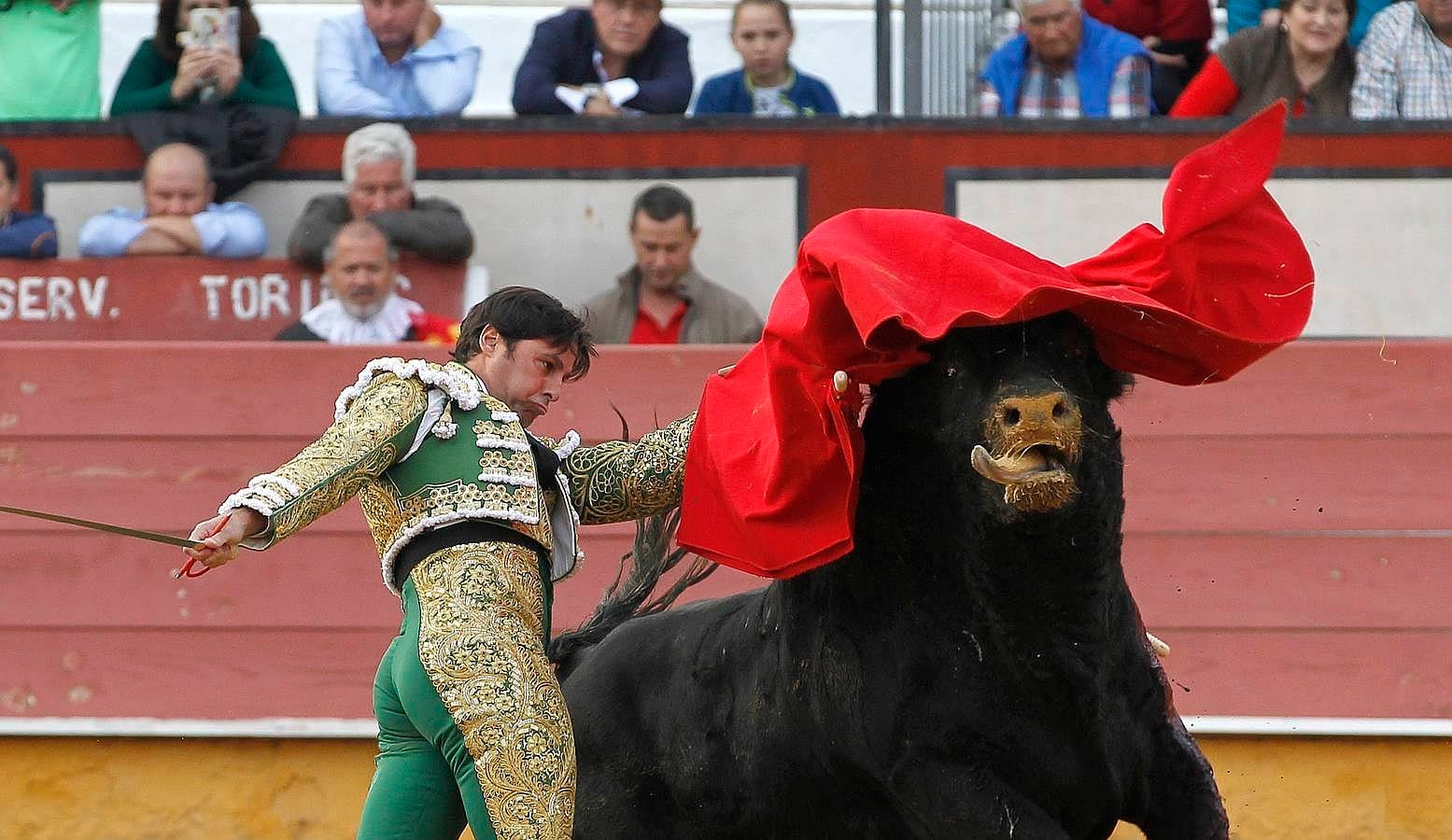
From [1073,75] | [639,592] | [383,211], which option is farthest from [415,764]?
[1073,75]

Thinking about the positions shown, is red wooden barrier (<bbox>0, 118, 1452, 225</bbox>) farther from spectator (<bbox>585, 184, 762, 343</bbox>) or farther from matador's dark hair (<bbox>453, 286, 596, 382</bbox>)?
matador's dark hair (<bbox>453, 286, 596, 382</bbox>)

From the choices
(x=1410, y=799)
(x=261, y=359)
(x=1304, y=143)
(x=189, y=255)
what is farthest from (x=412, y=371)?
(x=1304, y=143)

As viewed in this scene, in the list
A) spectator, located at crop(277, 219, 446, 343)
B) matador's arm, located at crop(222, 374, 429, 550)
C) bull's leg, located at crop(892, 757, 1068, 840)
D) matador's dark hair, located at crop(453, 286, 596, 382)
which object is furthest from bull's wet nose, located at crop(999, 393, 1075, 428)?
spectator, located at crop(277, 219, 446, 343)

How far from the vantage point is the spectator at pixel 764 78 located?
6055 mm

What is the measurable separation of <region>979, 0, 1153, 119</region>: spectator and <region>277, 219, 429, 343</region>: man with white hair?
175cm

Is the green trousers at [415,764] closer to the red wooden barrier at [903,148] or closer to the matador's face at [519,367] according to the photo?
the matador's face at [519,367]

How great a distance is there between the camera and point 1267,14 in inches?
242

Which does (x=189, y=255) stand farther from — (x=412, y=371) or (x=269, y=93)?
(x=412, y=371)

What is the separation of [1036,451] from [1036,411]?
60 millimetres

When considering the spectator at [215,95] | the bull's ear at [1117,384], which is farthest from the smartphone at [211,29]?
the bull's ear at [1117,384]

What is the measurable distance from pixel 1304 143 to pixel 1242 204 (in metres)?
2.89

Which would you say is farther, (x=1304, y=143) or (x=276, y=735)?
(x=1304, y=143)

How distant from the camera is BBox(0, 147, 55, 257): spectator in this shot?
18.7ft

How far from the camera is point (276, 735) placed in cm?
527
